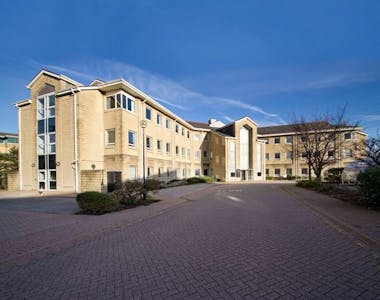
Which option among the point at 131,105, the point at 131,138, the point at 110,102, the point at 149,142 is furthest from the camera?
the point at 149,142

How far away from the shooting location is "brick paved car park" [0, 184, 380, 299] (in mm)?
3273

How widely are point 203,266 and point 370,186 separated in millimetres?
9547

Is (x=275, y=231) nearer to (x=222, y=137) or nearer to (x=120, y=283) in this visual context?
(x=120, y=283)

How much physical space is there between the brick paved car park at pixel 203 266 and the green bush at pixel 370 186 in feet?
15.0

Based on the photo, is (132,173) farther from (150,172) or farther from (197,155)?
(197,155)

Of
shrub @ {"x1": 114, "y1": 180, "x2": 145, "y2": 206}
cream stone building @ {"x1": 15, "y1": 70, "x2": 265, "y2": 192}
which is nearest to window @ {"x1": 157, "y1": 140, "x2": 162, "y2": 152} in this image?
cream stone building @ {"x1": 15, "y1": 70, "x2": 265, "y2": 192}

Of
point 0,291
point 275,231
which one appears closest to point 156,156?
point 275,231

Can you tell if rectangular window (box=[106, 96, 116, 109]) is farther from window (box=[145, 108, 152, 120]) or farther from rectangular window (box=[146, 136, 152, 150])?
rectangular window (box=[146, 136, 152, 150])

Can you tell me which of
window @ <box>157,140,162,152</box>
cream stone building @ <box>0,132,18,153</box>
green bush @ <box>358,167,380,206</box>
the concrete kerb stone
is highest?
cream stone building @ <box>0,132,18,153</box>

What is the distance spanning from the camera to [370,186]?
372 inches

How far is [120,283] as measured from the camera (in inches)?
139

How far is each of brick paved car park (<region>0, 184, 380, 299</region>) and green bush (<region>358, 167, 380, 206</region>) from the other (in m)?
4.56

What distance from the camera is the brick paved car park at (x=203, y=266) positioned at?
10.7 feet

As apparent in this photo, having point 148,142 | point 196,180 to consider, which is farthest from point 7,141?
point 196,180
